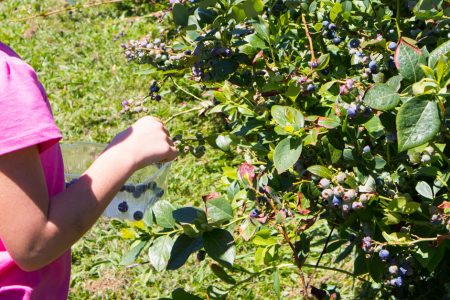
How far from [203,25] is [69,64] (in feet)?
10.9

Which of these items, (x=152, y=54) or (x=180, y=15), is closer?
(x=180, y=15)

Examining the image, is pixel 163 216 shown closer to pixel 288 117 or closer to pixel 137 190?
pixel 288 117

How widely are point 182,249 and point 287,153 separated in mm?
287

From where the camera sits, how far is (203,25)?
1.78m

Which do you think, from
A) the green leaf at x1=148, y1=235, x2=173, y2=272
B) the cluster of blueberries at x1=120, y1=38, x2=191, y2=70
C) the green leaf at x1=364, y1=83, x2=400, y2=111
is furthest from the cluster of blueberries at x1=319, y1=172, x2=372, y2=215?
the cluster of blueberries at x1=120, y1=38, x2=191, y2=70

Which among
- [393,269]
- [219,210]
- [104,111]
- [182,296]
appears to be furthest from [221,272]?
[104,111]

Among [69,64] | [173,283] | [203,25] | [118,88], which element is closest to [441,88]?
[203,25]

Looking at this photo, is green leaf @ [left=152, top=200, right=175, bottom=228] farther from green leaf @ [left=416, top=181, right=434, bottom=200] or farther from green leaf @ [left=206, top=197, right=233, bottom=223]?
green leaf @ [left=416, top=181, right=434, bottom=200]

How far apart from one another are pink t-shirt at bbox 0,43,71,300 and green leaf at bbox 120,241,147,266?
20cm

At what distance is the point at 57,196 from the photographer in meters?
1.44

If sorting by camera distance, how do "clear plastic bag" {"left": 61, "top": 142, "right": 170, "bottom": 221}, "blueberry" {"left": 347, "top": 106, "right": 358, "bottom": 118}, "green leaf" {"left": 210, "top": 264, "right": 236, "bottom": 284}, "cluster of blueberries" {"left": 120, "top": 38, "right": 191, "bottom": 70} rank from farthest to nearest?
1. "clear plastic bag" {"left": 61, "top": 142, "right": 170, "bottom": 221}
2. "cluster of blueberries" {"left": 120, "top": 38, "right": 191, "bottom": 70}
3. "green leaf" {"left": 210, "top": 264, "right": 236, "bottom": 284}
4. "blueberry" {"left": 347, "top": 106, "right": 358, "bottom": 118}

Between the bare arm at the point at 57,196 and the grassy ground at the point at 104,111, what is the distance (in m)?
0.80

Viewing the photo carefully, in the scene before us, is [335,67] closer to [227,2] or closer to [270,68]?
[270,68]

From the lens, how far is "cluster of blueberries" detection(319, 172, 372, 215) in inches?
62.4
